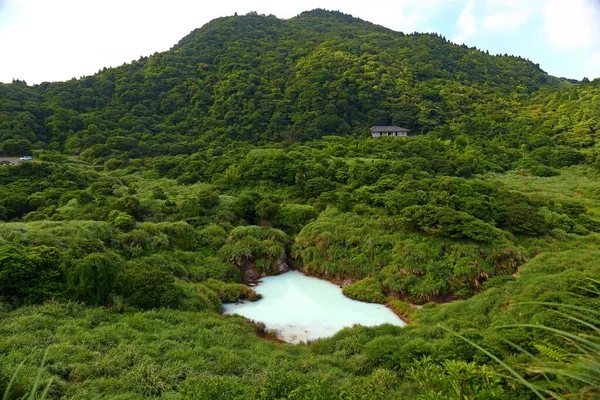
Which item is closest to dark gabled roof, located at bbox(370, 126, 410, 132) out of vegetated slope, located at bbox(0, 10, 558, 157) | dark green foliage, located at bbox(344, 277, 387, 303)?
vegetated slope, located at bbox(0, 10, 558, 157)

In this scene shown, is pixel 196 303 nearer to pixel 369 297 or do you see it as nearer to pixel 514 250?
pixel 369 297

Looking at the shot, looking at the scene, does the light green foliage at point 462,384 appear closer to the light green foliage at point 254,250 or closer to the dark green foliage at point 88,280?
the dark green foliage at point 88,280

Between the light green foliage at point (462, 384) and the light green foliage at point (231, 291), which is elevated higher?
the light green foliage at point (462, 384)

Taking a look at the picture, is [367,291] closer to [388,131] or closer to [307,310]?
[307,310]

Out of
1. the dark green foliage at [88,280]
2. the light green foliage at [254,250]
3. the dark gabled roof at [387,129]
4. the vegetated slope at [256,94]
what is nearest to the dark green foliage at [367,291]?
the light green foliage at [254,250]

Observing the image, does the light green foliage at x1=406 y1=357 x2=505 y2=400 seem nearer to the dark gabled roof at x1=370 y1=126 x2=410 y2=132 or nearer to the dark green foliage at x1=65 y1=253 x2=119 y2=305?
the dark green foliage at x1=65 y1=253 x2=119 y2=305

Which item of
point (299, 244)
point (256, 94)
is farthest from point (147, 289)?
point (256, 94)
